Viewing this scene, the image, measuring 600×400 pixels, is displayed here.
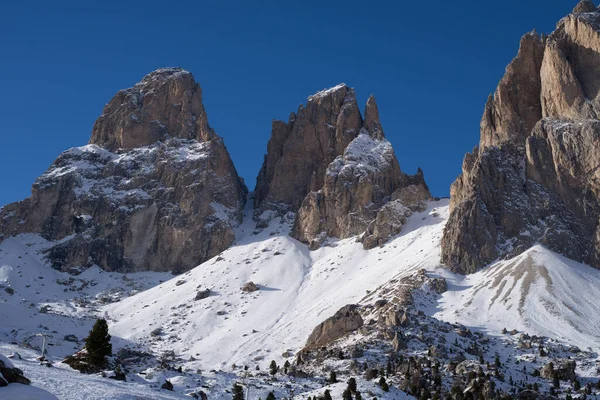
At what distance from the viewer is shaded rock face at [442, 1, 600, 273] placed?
150 m

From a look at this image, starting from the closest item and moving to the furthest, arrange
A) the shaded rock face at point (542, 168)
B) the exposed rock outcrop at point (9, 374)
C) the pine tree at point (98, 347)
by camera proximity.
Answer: the exposed rock outcrop at point (9, 374), the pine tree at point (98, 347), the shaded rock face at point (542, 168)

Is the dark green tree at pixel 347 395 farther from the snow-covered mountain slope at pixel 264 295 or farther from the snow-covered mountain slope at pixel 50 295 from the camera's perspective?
the snow-covered mountain slope at pixel 50 295

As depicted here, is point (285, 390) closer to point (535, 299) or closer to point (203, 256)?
point (535, 299)

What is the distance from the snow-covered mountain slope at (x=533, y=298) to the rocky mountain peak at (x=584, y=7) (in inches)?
2812

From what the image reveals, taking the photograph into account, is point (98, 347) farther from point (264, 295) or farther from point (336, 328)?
point (264, 295)

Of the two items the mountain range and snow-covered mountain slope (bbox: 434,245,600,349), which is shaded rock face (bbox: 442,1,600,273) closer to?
the mountain range

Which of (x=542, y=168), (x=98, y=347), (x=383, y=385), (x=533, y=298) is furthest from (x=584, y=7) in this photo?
(x=98, y=347)

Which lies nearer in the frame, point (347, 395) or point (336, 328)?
point (347, 395)

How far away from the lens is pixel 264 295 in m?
166

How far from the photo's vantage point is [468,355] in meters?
Result: 105

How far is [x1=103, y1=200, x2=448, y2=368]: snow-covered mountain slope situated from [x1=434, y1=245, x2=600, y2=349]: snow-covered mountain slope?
47.7 ft

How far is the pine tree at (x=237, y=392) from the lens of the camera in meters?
67.9

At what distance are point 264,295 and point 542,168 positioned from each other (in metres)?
70.9

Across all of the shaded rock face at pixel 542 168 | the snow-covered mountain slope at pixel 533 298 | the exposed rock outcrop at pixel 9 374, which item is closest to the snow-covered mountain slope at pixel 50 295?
the snow-covered mountain slope at pixel 533 298
